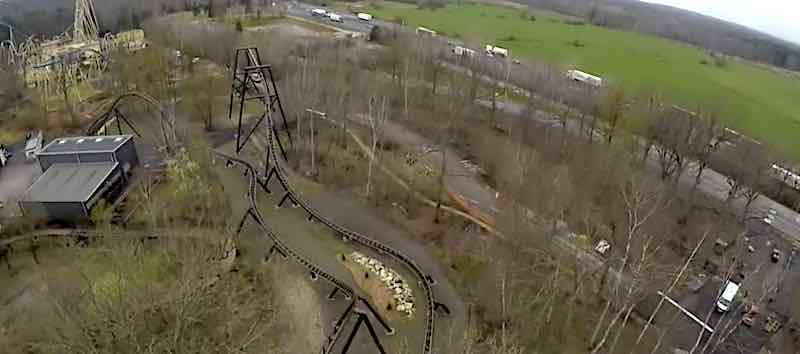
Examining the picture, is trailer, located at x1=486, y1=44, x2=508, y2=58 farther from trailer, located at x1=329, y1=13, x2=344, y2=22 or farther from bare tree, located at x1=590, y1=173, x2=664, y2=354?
bare tree, located at x1=590, y1=173, x2=664, y2=354

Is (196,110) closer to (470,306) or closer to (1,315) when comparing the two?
(1,315)

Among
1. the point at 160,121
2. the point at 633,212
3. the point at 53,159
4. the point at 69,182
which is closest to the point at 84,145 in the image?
the point at 53,159

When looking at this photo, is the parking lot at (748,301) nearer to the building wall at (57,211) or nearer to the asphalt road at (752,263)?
the asphalt road at (752,263)

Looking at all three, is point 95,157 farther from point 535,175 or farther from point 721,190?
point 721,190

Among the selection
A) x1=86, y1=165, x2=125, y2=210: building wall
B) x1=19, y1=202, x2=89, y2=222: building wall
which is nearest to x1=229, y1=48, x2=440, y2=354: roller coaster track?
x1=86, y1=165, x2=125, y2=210: building wall

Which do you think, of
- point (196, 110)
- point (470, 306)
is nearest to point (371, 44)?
point (196, 110)

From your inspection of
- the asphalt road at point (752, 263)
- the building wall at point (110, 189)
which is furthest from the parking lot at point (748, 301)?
the building wall at point (110, 189)
